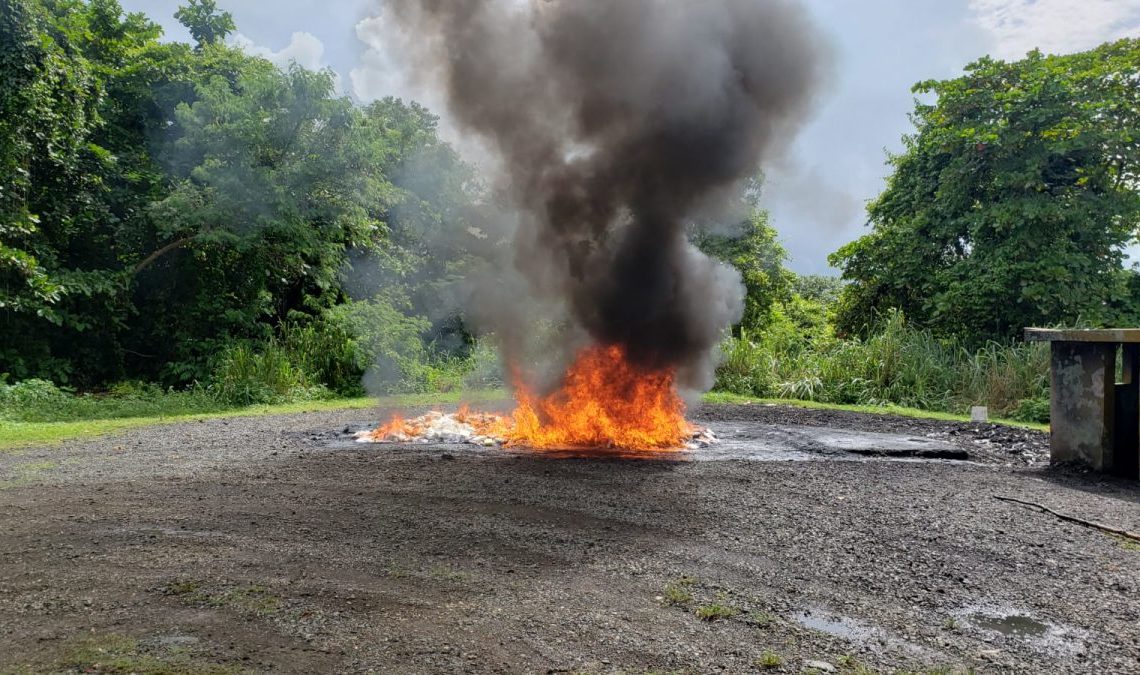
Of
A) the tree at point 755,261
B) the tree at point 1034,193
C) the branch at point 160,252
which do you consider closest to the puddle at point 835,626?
the tree at point 1034,193

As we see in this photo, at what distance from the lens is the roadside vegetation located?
13469mm

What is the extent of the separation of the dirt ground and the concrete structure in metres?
0.41

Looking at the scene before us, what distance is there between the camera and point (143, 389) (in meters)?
14.2

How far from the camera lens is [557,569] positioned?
4145mm

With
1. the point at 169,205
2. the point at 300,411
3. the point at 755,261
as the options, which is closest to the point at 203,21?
the point at 169,205

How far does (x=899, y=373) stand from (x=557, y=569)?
1199 centimetres

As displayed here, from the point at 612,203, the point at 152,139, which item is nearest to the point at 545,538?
the point at 612,203

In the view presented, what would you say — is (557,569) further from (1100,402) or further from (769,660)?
(1100,402)

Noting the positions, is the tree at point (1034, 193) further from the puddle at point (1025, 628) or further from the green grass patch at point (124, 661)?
the green grass patch at point (124, 661)

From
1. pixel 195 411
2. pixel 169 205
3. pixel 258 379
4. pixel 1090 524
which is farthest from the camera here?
pixel 169 205

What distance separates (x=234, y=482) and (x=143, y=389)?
959cm

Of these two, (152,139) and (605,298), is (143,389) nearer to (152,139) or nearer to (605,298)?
(152,139)

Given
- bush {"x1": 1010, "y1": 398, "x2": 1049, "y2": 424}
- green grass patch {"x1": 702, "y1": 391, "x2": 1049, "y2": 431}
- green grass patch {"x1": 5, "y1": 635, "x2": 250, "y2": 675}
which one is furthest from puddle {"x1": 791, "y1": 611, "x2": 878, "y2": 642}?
bush {"x1": 1010, "y1": 398, "x2": 1049, "y2": 424}

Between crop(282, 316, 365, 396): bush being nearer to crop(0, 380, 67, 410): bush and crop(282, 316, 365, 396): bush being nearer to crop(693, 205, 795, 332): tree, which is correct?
crop(0, 380, 67, 410): bush
